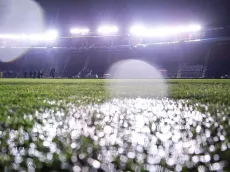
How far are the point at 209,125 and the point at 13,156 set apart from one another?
6.38ft

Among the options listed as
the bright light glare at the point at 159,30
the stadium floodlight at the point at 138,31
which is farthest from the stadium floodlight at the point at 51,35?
the bright light glare at the point at 159,30

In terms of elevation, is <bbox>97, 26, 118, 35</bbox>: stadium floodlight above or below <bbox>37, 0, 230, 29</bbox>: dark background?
below

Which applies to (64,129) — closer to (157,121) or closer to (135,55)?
(157,121)

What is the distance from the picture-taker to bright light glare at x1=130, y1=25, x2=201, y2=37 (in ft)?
162

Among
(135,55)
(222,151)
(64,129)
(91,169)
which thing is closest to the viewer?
(91,169)

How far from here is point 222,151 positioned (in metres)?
2.01

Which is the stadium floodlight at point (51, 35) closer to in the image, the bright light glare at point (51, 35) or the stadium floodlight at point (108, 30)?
the bright light glare at point (51, 35)

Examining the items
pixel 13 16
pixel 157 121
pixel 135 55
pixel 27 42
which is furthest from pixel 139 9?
pixel 157 121

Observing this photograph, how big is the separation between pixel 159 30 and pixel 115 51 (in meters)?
7.65

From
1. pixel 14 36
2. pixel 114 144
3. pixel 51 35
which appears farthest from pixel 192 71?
pixel 114 144

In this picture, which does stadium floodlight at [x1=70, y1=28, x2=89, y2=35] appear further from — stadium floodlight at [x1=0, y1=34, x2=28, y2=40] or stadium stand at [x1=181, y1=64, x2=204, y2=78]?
stadium stand at [x1=181, y1=64, x2=204, y2=78]

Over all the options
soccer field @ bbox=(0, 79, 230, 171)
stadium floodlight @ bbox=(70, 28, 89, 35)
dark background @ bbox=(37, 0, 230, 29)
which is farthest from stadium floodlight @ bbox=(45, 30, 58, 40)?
soccer field @ bbox=(0, 79, 230, 171)

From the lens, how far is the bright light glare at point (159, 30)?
49481mm

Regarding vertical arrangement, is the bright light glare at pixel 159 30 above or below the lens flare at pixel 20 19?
below
